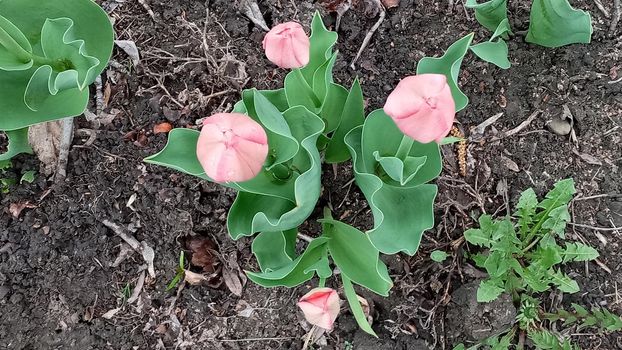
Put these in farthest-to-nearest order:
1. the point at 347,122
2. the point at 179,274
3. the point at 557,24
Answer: the point at 179,274, the point at 557,24, the point at 347,122

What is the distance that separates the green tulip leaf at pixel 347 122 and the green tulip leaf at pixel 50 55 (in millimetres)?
700

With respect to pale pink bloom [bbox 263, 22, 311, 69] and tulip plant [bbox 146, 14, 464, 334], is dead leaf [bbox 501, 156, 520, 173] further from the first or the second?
pale pink bloom [bbox 263, 22, 311, 69]

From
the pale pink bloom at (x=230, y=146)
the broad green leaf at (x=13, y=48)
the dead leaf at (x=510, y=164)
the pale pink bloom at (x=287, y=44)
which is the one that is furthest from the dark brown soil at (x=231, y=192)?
the pale pink bloom at (x=230, y=146)

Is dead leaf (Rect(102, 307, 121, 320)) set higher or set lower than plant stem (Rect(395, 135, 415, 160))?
lower

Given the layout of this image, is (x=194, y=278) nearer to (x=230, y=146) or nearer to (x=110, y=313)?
(x=110, y=313)

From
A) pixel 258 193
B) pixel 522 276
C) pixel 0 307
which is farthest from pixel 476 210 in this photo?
pixel 0 307

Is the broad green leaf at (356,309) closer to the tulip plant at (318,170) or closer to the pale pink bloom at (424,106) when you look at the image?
the tulip plant at (318,170)

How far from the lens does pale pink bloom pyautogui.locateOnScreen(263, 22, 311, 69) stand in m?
1.46

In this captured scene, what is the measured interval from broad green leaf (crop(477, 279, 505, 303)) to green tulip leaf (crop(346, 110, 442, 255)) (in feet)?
1.31

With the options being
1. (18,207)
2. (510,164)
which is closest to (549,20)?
(510,164)

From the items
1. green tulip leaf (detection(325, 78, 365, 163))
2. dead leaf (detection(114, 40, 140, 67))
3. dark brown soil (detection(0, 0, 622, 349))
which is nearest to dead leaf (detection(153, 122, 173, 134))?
dark brown soil (detection(0, 0, 622, 349))

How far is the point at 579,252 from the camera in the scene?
1928 mm

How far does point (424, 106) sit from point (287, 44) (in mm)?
423

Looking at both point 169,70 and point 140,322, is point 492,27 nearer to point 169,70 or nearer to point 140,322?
point 169,70
